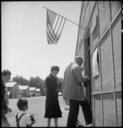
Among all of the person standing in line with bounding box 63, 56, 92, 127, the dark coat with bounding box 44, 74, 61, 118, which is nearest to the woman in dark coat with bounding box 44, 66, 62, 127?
the dark coat with bounding box 44, 74, 61, 118

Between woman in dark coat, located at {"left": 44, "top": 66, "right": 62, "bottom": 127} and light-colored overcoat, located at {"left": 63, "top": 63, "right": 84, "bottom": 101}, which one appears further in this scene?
woman in dark coat, located at {"left": 44, "top": 66, "right": 62, "bottom": 127}

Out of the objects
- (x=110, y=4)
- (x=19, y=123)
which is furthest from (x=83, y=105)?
(x=110, y=4)

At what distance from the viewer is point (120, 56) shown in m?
4.00

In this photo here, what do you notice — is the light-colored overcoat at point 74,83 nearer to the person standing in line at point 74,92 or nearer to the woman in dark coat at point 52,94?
the person standing in line at point 74,92

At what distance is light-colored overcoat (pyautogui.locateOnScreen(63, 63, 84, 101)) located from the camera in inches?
248

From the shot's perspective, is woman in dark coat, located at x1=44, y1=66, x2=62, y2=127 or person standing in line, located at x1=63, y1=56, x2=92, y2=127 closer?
person standing in line, located at x1=63, y1=56, x2=92, y2=127

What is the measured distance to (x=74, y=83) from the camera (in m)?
6.42

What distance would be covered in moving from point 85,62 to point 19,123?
4.01m

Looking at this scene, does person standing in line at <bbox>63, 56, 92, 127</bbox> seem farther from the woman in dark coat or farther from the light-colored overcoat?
the woman in dark coat

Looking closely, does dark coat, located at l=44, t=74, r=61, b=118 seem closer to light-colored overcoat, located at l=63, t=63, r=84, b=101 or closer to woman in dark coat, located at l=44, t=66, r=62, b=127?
woman in dark coat, located at l=44, t=66, r=62, b=127

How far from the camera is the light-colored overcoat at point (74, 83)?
6.30 metres

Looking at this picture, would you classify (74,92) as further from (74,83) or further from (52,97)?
(52,97)

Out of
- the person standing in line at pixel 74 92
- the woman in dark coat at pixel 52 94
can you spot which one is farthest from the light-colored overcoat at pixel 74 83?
the woman in dark coat at pixel 52 94

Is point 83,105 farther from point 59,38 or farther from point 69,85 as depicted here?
point 59,38
